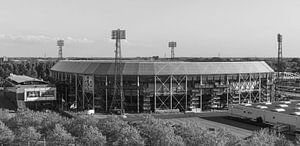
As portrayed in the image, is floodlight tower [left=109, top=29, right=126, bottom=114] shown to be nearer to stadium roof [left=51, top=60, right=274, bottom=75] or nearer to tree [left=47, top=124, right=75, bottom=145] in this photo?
stadium roof [left=51, top=60, right=274, bottom=75]

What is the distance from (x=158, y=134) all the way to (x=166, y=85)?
1648 inches

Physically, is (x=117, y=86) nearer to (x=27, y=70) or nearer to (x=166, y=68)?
(x=166, y=68)

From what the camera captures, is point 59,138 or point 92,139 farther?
point 59,138

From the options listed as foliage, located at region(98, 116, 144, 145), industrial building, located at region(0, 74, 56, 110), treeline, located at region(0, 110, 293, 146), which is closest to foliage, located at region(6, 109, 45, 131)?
treeline, located at region(0, 110, 293, 146)

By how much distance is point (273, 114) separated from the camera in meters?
58.8

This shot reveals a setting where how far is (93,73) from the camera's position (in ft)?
253

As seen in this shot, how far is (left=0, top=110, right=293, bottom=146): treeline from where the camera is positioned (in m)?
31.6

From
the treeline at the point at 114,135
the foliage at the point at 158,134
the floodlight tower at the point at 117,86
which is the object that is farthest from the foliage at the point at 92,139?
the floodlight tower at the point at 117,86

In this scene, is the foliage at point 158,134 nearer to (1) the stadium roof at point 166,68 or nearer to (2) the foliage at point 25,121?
(2) the foliage at point 25,121

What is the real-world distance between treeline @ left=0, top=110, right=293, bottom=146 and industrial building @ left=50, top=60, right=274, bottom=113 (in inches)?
1347

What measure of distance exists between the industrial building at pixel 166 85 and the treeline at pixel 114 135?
3422 centimetres

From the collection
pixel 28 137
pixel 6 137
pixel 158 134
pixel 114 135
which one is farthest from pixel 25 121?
pixel 158 134

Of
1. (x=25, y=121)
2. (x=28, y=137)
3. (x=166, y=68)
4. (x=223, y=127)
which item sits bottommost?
(x=223, y=127)

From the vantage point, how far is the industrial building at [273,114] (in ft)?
180
